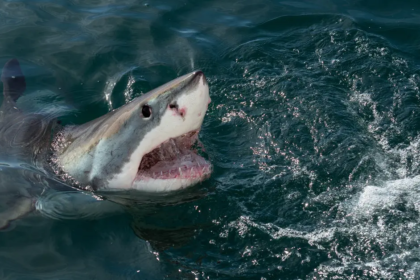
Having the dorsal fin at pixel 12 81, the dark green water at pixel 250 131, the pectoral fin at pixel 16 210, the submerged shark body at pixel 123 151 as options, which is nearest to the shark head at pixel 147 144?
the submerged shark body at pixel 123 151

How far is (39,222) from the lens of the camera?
430 cm

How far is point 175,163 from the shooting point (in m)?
4.20

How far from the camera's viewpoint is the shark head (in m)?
3.77

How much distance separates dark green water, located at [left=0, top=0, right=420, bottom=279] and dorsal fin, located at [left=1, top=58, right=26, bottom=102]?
0.59 ft

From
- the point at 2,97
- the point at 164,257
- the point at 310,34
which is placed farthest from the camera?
the point at 310,34

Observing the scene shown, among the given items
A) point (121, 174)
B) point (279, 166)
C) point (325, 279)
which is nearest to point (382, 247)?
point (325, 279)

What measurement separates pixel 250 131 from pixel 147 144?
170cm

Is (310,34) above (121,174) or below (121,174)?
above

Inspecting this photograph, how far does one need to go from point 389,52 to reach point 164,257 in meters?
3.88

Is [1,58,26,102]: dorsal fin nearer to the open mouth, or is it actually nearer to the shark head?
the shark head

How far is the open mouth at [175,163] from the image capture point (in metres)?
4.16

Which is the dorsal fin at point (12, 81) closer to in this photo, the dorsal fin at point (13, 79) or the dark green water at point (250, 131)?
the dorsal fin at point (13, 79)

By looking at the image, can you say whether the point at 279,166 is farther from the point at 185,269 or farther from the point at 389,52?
the point at 389,52

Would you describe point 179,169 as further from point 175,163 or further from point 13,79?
point 13,79
